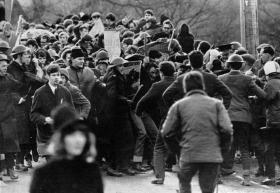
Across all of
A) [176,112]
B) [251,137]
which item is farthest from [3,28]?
[176,112]

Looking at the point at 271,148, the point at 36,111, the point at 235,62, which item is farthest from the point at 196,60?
the point at 271,148

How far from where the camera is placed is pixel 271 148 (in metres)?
13.1

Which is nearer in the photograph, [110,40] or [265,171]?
[265,171]

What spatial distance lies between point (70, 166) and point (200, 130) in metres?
2.45

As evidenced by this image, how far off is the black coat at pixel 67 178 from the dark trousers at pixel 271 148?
21.3ft

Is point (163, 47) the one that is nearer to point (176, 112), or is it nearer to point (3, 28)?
point (3, 28)

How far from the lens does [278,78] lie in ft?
42.0

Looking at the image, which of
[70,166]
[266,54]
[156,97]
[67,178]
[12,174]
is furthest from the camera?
[266,54]

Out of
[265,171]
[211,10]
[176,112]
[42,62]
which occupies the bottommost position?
[265,171]

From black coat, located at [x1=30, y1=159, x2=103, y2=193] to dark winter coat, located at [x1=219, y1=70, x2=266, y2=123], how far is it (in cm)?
611

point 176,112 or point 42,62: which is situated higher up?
point 42,62

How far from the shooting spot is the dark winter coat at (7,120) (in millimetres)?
Answer: 12578

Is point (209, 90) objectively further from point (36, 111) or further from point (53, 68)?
point (36, 111)

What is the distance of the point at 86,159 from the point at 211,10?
33.6 meters
